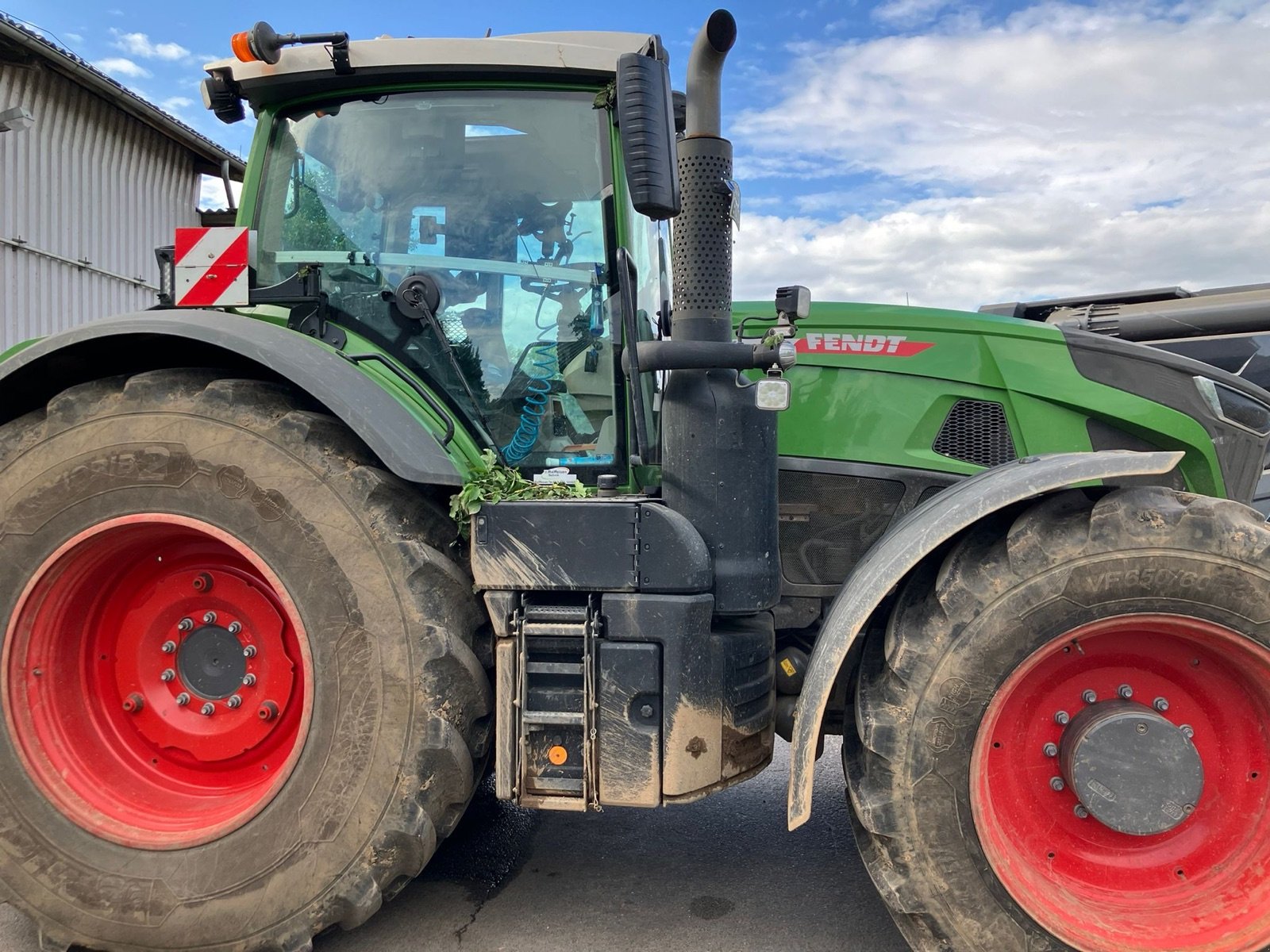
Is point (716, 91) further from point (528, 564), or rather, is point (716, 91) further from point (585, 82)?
point (528, 564)

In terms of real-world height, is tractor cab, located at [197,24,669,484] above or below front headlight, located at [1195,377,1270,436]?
above

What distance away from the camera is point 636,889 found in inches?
106

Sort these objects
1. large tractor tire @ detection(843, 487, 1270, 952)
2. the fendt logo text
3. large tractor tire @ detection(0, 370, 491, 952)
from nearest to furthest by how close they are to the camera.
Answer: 1. large tractor tire @ detection(843, 487, 1270, 952)
2. large tractor tire @ detection(0, 370, 491, 952)
3. the fendt logo text

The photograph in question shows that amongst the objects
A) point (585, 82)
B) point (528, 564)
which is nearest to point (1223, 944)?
point (528, 564)

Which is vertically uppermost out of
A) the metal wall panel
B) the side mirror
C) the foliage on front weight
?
the metal wall panel

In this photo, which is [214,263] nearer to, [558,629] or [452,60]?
[452,60]

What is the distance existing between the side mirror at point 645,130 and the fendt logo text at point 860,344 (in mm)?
958

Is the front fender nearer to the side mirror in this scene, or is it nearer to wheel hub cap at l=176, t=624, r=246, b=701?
the side mirror

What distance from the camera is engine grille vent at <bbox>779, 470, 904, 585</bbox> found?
280 centimetres

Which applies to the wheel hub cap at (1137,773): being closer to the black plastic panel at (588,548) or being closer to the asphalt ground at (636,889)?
the asphalt ground at (636,889)

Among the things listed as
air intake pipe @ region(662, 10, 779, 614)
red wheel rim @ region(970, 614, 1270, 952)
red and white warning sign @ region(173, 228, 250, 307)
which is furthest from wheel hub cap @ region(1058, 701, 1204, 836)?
red and white warning sign @ region(173, 228, 250, 307)

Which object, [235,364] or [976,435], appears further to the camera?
[976,435]

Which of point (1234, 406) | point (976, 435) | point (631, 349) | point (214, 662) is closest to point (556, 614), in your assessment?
point (631, 349)

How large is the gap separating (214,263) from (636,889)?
232 cm
